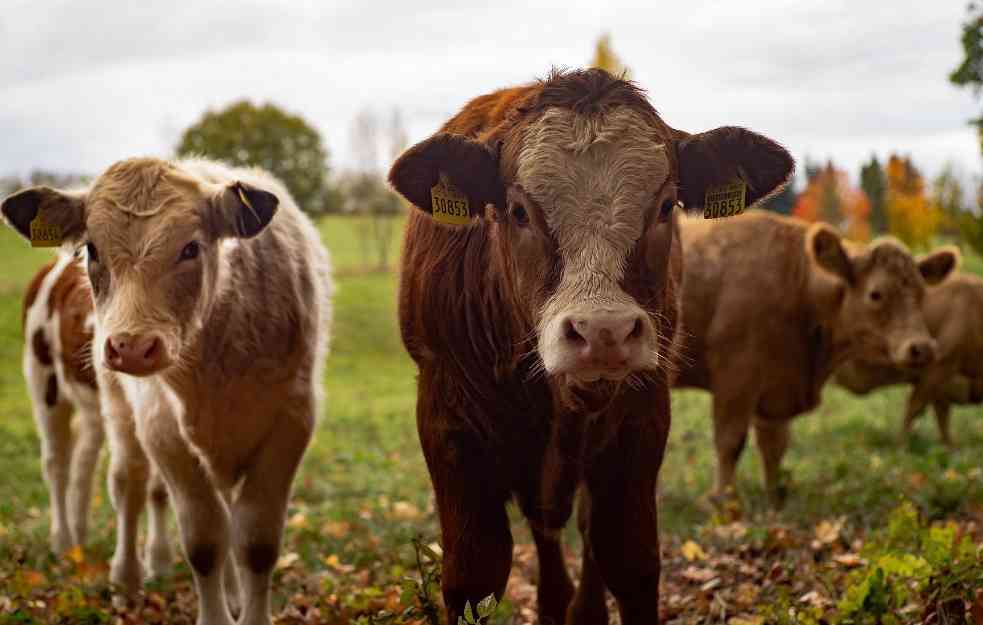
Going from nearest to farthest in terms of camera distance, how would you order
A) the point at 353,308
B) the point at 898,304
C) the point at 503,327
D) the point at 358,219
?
the point at 503,327 → the point at 898,304 → the point at 353,308 → the point at 358,219

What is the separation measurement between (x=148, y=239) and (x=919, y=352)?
6355 millimetres

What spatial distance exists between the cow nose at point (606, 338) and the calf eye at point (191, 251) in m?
2.02

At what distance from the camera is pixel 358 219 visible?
46.6 metres

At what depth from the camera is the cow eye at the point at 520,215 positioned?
3.26 m

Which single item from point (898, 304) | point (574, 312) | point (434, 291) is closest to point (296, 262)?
point (434, 291)

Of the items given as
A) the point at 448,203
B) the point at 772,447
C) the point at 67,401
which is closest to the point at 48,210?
the point at 448,203

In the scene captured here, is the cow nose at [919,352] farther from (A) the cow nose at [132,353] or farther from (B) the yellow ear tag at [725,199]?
(A) the cow nose at [132,353]

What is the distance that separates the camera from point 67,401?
793 cm

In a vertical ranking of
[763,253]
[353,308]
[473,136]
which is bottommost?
[353,308]

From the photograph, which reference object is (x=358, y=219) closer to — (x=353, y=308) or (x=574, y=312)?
(x=353, y=308)

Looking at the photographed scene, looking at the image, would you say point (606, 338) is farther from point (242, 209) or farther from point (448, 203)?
point (242, 209)

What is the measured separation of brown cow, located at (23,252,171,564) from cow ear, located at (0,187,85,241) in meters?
1.77

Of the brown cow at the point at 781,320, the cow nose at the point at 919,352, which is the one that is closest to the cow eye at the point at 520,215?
the brown cow at the point at 781,320

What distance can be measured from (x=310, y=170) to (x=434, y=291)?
107ft
